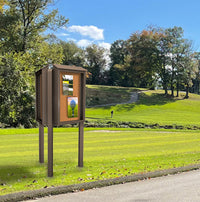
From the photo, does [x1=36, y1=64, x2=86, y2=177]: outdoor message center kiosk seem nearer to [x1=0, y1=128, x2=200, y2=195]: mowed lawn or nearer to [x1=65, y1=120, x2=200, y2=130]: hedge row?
[x1=0, y1=128, x2=200, y2=195]: mowed lawn

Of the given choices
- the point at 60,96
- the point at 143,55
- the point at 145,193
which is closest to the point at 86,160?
the point at 60,96

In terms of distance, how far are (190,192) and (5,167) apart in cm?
557

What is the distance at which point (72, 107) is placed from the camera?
24.5ft

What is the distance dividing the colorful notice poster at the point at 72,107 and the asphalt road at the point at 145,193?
243 cm

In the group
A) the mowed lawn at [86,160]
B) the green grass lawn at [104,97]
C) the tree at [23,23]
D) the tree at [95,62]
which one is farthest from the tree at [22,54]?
the tree at [95,62]

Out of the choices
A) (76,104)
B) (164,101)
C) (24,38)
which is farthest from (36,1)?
(164,101)

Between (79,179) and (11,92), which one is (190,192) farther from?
(11,92)

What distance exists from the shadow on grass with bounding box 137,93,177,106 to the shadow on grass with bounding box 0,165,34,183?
48.0 metres

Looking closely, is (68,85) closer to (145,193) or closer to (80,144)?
(80,144)

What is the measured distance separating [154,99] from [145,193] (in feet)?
180

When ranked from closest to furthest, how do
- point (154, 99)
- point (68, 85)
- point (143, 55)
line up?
point (68, 85), point (154, 99), point (143, 55)

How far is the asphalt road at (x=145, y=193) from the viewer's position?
18.3 ft

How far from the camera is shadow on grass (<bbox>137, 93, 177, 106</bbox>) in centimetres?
5521

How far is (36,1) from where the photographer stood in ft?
87.8
